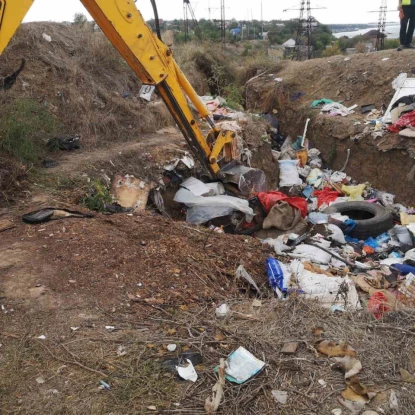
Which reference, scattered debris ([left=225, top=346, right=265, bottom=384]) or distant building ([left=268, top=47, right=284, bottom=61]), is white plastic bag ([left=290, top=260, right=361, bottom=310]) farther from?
distant building ([left=268, top=47, right=284, bottom=61])

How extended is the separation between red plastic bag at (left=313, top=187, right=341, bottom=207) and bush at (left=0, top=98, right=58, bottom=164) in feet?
16.5

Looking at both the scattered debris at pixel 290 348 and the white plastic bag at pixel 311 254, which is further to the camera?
the white plastic bag at pixel 311 254

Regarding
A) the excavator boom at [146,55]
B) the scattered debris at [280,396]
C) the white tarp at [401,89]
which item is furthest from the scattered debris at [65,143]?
the white tarp at [401,89]

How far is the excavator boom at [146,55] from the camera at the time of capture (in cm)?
329

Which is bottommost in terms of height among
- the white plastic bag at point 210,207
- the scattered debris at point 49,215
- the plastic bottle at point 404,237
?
the plastic bottle at point 404,237

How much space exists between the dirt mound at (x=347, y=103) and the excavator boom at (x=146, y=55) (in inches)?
145

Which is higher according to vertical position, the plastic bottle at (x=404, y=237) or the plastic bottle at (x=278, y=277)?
the plastic bottle at (x=278, y=277)

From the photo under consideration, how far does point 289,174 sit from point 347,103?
10.1ft

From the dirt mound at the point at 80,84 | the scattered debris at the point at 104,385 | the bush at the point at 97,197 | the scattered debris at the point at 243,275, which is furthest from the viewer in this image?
the dirt mound at the point at 80,84

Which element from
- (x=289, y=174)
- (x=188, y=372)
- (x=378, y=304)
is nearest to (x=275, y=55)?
(x=289, y=174)

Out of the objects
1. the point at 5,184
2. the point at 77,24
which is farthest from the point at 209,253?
the point at 77,24

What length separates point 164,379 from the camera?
2.68 m

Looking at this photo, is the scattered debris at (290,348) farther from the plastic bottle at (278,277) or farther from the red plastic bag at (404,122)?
the red plastic bag at (404,122)

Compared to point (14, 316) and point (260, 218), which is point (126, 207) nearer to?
point (260, 218)
